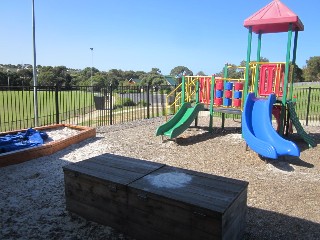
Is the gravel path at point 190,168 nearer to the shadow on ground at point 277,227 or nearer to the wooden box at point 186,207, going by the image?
the shadow on ground at point 277,227

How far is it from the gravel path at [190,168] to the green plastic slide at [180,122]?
12.3 inches

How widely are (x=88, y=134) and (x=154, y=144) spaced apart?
6.99 ft

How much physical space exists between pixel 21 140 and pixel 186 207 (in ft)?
20.2

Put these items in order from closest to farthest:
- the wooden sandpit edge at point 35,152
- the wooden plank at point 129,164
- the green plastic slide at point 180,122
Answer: the wooden plank at point 129,164
the wooden sandpit edge at point 35,152
the green plastic slide at point 180,122

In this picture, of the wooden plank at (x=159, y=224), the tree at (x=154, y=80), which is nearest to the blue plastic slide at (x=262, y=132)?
the wooden plank at (x=159, y=224)

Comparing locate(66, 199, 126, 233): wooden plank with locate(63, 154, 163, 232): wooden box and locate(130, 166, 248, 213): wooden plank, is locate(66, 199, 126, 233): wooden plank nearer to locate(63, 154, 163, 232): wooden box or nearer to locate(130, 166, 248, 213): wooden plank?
locate(63, 154, 163, 232): wooden box

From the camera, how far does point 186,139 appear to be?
334 inches

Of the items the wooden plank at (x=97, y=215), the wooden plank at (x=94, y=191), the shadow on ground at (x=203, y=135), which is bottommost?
the wooden plank at (x=97, y=215)

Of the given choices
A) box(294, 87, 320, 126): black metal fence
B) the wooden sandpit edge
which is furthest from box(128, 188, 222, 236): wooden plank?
box(294, 87, 320, 126): black metal fence

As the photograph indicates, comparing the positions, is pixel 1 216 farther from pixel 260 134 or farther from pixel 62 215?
pixel 260 134

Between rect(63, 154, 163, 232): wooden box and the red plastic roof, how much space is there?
5.94 metres

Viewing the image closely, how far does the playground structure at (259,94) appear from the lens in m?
6.71

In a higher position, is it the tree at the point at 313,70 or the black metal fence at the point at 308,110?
the tree at the point at 313,70

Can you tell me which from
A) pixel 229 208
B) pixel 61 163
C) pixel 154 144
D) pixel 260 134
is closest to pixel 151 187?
pixel 229 208
